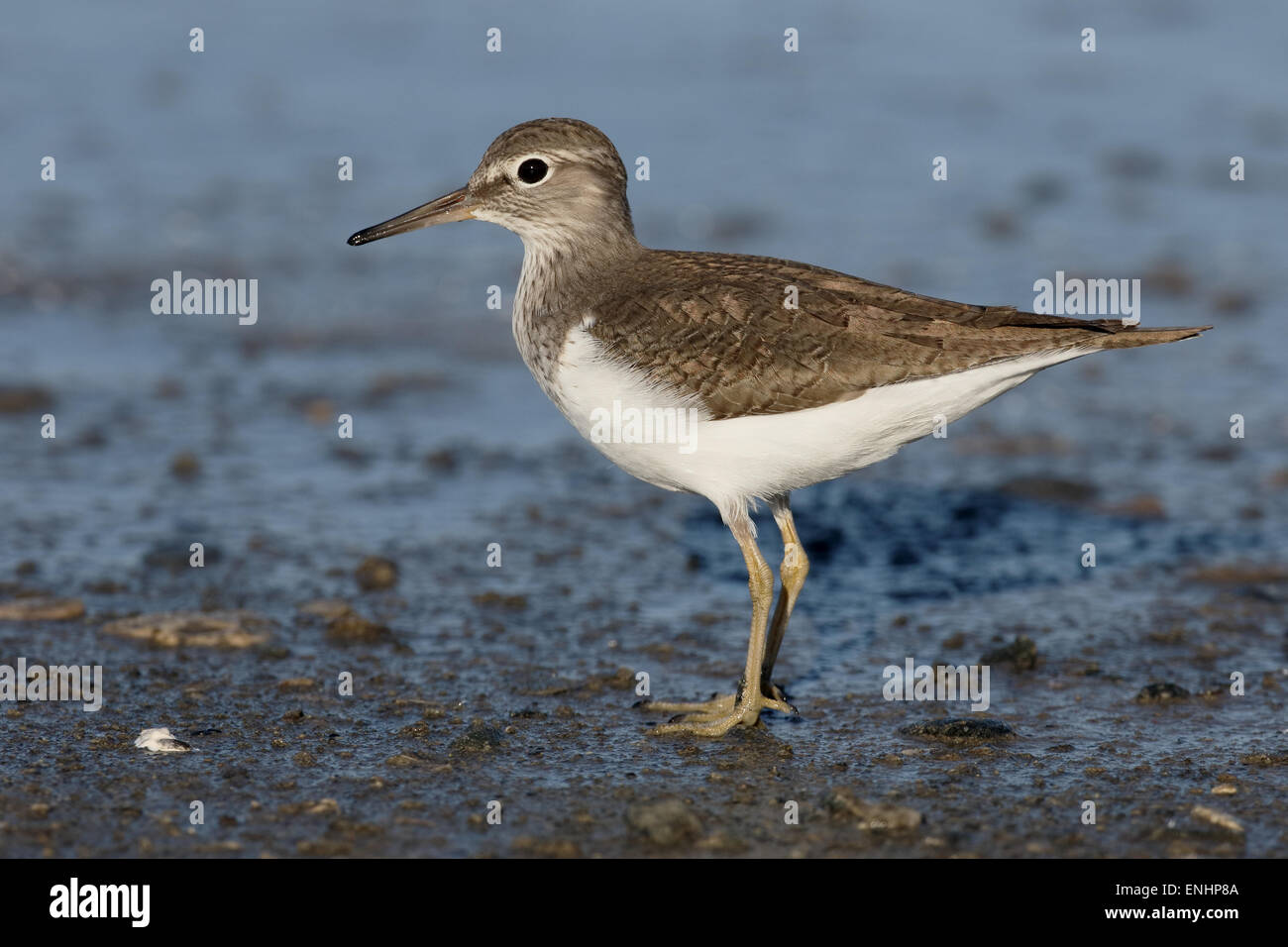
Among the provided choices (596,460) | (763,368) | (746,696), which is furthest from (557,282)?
(596,460)

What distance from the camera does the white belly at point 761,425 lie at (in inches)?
232

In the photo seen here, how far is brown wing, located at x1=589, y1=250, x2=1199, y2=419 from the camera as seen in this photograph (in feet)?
19.2

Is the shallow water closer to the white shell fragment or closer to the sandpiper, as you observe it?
the white shell fragment

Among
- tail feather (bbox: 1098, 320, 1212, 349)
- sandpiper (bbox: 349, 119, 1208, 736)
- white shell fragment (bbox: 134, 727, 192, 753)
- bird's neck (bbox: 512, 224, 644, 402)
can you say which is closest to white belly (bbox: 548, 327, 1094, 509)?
sandpiper (bbox: 349, 119, 1208, 736)

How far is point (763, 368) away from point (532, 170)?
1566 mm

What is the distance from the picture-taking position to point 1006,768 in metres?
5.49

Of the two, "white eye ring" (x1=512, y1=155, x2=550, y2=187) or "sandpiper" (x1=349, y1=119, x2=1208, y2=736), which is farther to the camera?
"white eye ring" (x1=512, y1=155, x2=550, y2=187)

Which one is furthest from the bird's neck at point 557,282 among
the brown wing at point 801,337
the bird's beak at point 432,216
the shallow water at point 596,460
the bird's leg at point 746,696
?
the shallow water at point 596,460

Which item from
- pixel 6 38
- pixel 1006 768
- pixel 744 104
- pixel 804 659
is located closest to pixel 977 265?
pixel 744 104

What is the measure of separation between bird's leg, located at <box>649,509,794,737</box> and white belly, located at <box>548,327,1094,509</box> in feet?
1.04

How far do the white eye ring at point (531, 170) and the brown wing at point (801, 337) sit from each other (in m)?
0.86

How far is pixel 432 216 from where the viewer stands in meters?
6.94

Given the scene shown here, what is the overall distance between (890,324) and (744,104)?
10.8 m

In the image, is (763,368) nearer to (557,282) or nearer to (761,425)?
(761,425)
